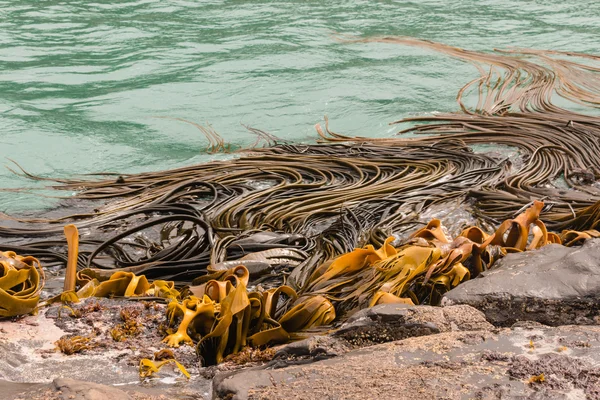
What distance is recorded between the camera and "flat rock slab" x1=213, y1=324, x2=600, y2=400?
1.70 m

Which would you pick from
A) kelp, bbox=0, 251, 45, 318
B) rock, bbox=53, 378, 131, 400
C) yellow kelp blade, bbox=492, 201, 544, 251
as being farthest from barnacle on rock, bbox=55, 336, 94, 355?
yellow kelp blade, bbox=492, 201, 544, 251

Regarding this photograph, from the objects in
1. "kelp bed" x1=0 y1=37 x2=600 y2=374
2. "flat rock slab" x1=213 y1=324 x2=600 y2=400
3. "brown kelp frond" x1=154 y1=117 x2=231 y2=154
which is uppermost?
"flat rock slab" x1=213 y1=324 x2=600 y2=400

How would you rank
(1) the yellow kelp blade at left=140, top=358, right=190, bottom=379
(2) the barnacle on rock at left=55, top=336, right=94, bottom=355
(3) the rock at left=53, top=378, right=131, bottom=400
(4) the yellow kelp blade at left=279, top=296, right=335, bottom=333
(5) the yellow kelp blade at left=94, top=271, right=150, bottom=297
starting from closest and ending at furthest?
1. (3) the rock at left=53, top=378, right=131, bottom=400
2. (1) the yellow kelp blade at left=140, top=358, right=190, bottom=379
3. (2) the barnacle on rock at left=55, top=336, right=94, bottom=355
4. (4) the yellow kelp blade at left=279, top=296, right=335, bottom=333
5. (5) the yellow kelp blade at left=94, top=271, right=150, bottom=297

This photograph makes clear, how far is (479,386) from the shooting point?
1.72m

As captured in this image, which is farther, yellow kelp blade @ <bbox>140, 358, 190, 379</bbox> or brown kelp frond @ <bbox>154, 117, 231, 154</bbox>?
brown kelp frond @ <bbox>154, 117, 231, 154</bbox>

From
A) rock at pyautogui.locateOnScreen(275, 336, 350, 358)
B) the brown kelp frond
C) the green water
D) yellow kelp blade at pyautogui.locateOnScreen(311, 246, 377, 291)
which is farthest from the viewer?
the green water

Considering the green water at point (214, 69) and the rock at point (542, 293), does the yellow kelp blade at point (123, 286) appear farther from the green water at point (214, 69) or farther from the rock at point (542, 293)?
the green water at point (214, 69)

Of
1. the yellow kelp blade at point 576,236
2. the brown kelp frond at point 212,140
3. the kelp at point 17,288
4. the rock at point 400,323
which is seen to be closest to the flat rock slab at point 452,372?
the rock at point 400,323

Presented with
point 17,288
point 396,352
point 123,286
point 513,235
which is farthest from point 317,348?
point 513,235

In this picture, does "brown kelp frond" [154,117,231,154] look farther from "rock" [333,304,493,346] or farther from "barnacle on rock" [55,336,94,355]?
"rock" [333,304,493,346]

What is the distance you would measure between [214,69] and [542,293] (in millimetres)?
5274

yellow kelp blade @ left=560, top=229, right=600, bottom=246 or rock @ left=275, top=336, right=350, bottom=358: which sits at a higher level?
rock @ left=275, top=336, right=350, bottom=358

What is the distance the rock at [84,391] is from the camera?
66.4 inches

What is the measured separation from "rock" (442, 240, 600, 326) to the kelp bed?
0.25 m
